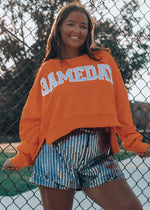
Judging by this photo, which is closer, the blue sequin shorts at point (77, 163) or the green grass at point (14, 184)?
the blue sequin shorts at point (77, 163)

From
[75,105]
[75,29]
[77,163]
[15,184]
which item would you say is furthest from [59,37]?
[15,184]

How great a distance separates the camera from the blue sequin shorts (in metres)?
1.35

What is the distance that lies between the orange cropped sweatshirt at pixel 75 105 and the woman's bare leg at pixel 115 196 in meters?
0.20

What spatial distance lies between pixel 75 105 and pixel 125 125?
280mm

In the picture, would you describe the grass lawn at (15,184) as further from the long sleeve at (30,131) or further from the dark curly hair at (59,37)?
the dark curly hair at (59,37)

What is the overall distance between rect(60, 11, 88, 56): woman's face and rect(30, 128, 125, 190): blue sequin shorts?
0.46 metres

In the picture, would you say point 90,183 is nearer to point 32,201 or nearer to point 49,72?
point 49,72

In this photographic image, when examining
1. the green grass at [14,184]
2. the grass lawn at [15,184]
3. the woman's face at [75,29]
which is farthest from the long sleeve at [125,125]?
the green grass at [14,184]

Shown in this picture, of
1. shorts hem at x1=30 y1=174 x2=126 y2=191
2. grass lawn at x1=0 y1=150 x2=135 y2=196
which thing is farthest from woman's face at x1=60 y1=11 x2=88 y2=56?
grass lawn at x1=0 y1=150 x2=135 y2=196

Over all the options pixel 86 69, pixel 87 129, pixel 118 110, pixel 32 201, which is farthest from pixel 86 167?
pixel 32 201

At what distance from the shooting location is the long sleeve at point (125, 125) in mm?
1436

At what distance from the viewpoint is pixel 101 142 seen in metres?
1.42

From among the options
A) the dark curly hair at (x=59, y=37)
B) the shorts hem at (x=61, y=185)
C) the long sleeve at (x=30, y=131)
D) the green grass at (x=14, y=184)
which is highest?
the dark curly hair at (x=59, y=37)

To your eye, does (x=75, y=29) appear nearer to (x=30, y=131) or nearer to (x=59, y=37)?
(x=59, y=37)
